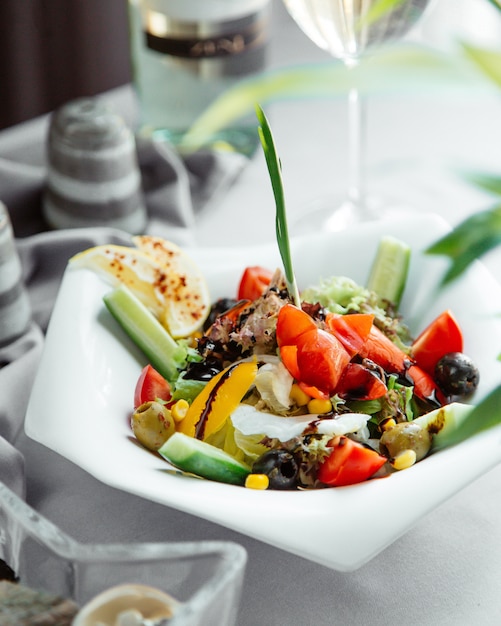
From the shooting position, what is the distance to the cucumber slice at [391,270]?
121 centimetres

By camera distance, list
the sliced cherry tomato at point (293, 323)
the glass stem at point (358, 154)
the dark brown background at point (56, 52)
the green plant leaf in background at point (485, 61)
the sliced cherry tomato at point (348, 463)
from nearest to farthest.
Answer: the green plant leaf in background at point (485, 61), the sliced cherry tomato at point (348, 463), the sliced cherry tomato at point (293, 323), the glass stem at point (358, 154), the dark brown background at point (56, 52)

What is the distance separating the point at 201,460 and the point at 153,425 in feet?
0.29

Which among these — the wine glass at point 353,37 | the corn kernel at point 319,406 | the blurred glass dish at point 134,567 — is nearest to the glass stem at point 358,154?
the wine glass at point 353,37

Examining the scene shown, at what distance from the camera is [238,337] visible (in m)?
1.04

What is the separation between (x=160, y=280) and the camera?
1217mm

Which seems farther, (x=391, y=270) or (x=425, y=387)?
(x=391, y=270)

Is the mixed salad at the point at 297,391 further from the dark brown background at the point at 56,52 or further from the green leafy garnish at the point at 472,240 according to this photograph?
the dark brown background at the point at 56,52

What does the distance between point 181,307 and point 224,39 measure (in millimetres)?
671

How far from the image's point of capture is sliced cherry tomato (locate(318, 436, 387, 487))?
0.90m

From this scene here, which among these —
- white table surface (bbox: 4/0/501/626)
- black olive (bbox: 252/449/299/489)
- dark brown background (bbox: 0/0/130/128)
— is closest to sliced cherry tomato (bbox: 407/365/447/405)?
white table surface (bbox: 4/0/501/626)

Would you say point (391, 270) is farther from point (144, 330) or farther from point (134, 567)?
point (134, 567)

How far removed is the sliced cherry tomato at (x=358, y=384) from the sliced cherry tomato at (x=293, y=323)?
0.21 feet

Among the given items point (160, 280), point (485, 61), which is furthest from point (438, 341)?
point (485, 61)

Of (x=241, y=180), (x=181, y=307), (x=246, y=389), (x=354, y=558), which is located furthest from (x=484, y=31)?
(x=354, y=558)
